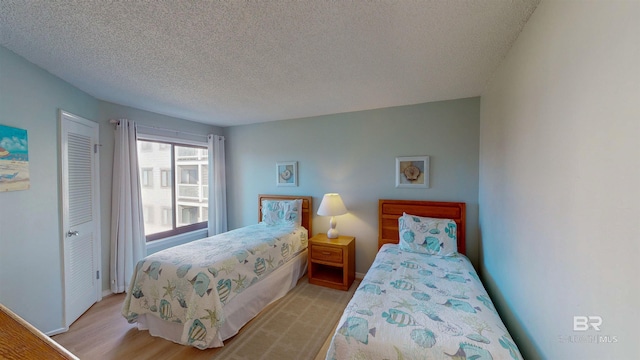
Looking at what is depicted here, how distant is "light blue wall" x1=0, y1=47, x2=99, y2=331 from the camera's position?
5.49 feet

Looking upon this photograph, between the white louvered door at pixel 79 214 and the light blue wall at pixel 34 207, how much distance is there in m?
0.09

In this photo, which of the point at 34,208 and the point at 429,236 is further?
the point at 429,236

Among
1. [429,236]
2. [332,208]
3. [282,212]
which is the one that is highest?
[332,208]

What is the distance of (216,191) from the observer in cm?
400

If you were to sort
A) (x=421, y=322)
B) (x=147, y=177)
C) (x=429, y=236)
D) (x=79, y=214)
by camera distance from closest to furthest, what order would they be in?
(x=421, y=322) → (x=79, y=214) → (x=429, y=236) → (x=147, y=177)

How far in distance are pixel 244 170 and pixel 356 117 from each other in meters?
2.25

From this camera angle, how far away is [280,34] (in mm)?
1464

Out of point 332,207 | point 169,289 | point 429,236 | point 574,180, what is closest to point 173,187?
point 169,289

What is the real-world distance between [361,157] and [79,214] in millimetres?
3371

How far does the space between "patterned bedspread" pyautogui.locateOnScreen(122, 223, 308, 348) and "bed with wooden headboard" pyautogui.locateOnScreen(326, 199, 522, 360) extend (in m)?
1.18

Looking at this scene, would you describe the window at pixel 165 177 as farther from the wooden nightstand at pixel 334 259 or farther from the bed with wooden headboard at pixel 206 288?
the wooden nightstand at pixel 334 259

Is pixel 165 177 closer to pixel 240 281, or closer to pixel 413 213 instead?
pixel 240 281

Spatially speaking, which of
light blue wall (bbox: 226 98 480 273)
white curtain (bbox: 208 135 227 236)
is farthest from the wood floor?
light blue wall (bbox: 226 98 480 273)

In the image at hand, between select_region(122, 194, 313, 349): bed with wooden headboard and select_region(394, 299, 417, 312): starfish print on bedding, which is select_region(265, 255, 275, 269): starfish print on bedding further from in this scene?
select_region(394, 299, 417, 312): starfish print on bedding
